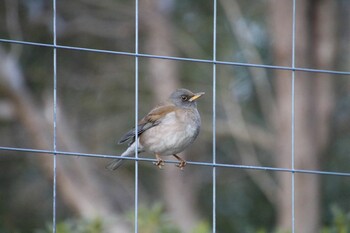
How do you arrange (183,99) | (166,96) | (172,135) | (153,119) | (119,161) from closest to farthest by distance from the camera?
(119,161) < (172,135) < (153,119) < (183,99) < (166,96)

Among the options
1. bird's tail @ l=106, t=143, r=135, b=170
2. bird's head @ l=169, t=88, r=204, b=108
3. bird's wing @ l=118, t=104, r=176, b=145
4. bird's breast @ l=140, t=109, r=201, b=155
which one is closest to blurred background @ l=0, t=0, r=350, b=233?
bird's head @ l=169, t=88, r=204, b=108

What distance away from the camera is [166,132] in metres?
9.03

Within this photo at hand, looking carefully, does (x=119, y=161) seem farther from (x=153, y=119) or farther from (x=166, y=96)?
(x=166, y=96)

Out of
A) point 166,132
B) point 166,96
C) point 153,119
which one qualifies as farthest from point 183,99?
point 166,96

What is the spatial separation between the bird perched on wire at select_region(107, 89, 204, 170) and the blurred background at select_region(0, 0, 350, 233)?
4.71 meters

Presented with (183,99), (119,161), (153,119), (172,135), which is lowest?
(119,161)

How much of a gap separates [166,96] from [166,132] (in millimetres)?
5929

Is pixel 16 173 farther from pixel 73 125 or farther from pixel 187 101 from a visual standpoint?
pixel 187 101

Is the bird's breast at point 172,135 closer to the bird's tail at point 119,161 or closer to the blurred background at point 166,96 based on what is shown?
the bird's tail at point 119,161

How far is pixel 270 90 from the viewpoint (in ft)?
55.6

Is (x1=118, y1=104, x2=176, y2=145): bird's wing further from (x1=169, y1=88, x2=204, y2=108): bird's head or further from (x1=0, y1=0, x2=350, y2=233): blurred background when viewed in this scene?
(x1=0, y1=0, x2=350, y2=233): blurred background

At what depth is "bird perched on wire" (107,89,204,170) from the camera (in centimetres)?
895

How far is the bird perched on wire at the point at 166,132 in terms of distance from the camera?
8.95 meters

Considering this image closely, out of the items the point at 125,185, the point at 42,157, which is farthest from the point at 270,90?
the point at 42,157
